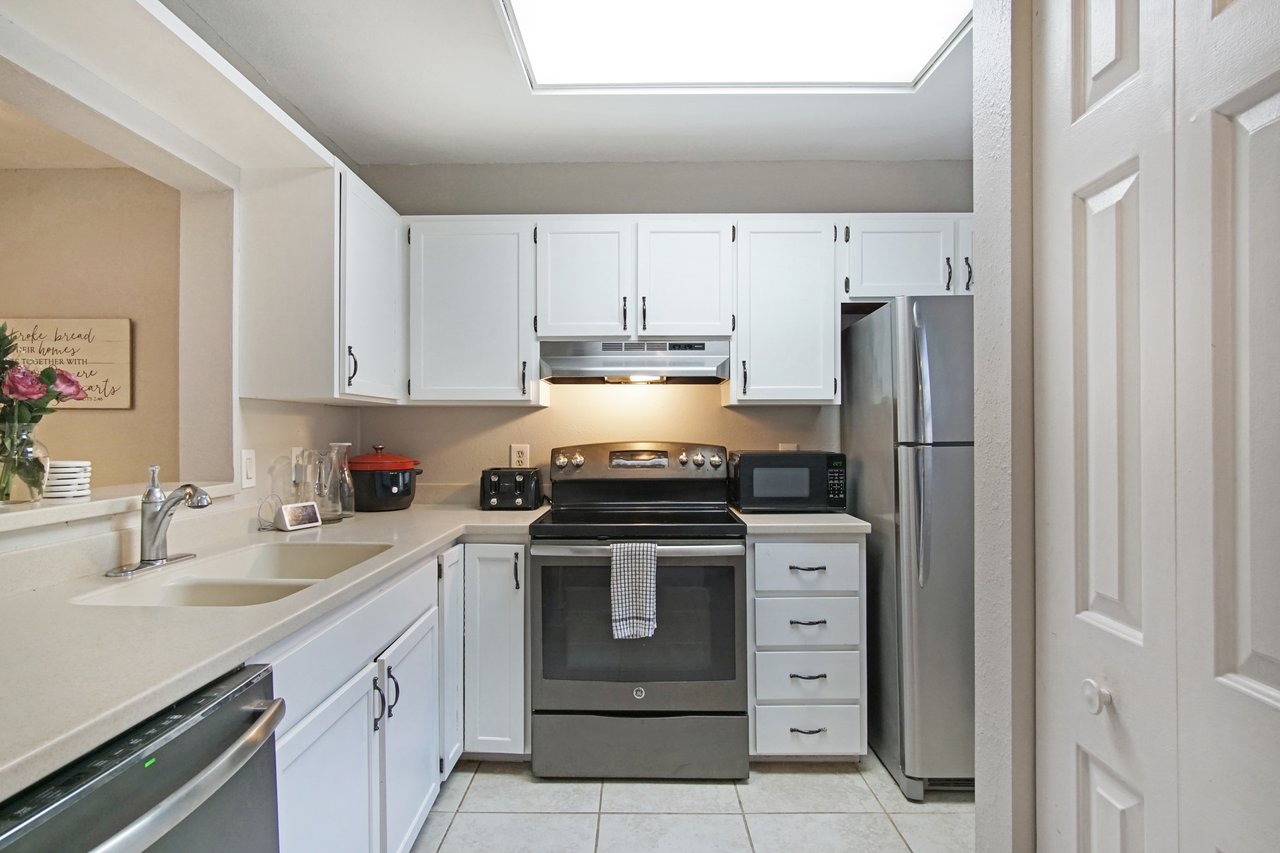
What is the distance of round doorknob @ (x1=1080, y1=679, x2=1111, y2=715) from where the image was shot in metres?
0.78

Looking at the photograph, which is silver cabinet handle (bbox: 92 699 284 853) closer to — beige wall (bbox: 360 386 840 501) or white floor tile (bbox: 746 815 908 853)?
white floor tile (bbox: 746 815 908 853)

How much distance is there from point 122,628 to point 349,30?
70.2 inches

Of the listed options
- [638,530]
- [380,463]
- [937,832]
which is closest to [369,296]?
[380,463]

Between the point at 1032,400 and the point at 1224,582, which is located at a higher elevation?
the point at 1032,400

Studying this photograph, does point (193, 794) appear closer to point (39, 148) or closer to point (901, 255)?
point (901, 255)

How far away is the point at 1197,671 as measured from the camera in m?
0.66

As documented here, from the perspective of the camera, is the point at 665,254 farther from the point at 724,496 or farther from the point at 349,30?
the point at 349,30

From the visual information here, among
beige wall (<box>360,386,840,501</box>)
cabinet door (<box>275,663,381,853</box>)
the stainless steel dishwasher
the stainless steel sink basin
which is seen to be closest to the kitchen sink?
the stainless steel sink basin

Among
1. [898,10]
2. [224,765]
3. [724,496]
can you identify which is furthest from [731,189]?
[224,765]

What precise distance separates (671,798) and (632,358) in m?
1.64

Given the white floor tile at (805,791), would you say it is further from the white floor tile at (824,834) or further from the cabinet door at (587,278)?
the cabinet door at (587,278)

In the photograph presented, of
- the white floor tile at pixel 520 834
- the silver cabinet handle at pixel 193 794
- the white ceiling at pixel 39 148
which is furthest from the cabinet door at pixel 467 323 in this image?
the silver cabinet handle at pixel 193 794

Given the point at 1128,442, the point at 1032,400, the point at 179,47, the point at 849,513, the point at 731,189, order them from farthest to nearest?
1. the point at 731,189
2. the point at 849,513
3. the point at 179,47
4. the point at 1032,400
5. the point at 1128,442

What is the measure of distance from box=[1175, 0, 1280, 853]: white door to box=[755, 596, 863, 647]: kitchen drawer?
1.48m
